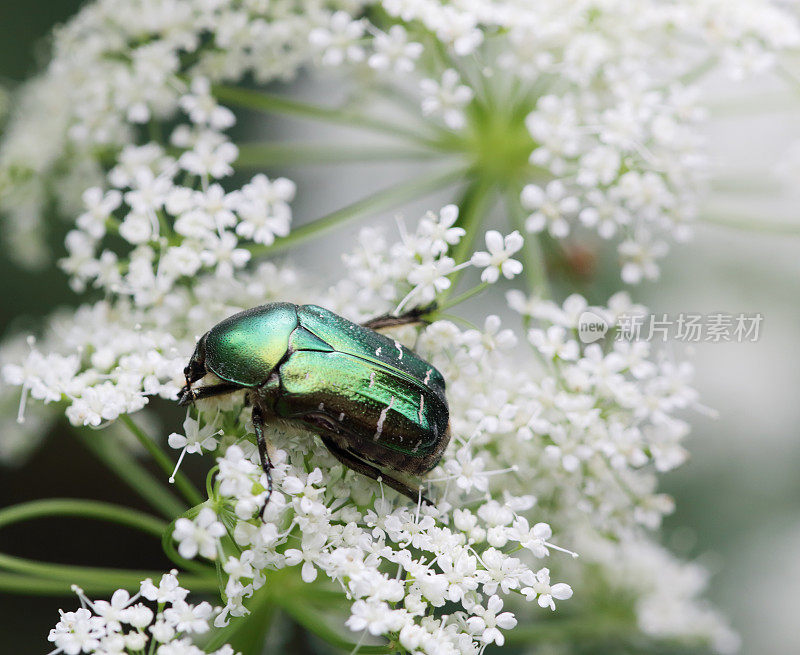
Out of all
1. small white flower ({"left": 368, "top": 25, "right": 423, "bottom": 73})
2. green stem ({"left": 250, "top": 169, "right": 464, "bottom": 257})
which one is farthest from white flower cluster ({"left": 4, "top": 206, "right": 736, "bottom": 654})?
small white flower ({"left": 368, "top": 25, "right": 423, "bottom": 73})

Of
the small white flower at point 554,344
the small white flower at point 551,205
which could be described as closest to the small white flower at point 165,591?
the small white flower at point 554,344

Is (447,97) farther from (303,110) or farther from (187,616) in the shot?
(187,616)

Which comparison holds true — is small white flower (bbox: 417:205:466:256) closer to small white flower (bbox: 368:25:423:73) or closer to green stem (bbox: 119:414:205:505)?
small white flower (bbox: 368:25:423:73)

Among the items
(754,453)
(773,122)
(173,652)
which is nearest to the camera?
(173,652)

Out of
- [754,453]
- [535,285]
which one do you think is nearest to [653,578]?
[754,453]

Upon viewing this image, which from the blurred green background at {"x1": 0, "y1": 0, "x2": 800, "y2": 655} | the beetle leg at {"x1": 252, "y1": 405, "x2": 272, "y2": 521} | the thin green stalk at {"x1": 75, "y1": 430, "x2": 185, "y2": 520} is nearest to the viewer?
the beetle leg at {"x1": 252, "y1": 405, "x2": 272, "y2": 521}

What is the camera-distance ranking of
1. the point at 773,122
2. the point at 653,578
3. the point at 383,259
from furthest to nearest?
the point at 773,122, the point at 653,578, the point at 383,259

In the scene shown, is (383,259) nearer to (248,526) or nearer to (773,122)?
(248,526)
